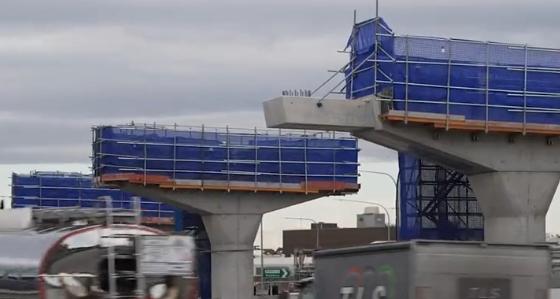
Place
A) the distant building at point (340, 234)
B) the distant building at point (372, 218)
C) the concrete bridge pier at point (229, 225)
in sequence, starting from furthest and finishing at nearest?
1. the distant building at point (372, 218)
2. the distant building at point (340, 234)
3. the concrete bridge pier at point (229, 225)

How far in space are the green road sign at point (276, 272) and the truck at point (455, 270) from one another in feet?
268

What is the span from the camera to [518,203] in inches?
1599

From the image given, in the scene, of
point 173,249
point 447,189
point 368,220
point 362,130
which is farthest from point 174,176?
point 368,220

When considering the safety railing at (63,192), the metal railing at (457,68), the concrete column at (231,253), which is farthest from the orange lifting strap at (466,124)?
the safety railing at (63,192)

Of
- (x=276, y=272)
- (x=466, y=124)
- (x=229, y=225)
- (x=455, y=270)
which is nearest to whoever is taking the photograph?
(x=455, y=270)

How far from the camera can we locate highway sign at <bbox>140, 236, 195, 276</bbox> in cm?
1570

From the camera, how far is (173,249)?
16.0 metres

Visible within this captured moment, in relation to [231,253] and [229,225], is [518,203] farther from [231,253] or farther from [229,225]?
[231,253]

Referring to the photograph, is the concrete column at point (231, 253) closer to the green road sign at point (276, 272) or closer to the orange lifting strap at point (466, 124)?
the orange lifting strap at point (466, 124)

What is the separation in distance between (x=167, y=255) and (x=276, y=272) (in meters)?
85.3

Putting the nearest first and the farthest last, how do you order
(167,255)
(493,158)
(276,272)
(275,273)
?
(167,255) < (493,158) < (275,273) < (276,272)

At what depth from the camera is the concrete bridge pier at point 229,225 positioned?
194 ft

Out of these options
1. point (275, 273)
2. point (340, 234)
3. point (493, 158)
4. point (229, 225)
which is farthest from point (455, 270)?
point (340, 234)

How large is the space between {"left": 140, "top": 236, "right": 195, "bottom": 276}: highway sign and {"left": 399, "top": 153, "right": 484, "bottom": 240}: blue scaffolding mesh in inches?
1454
